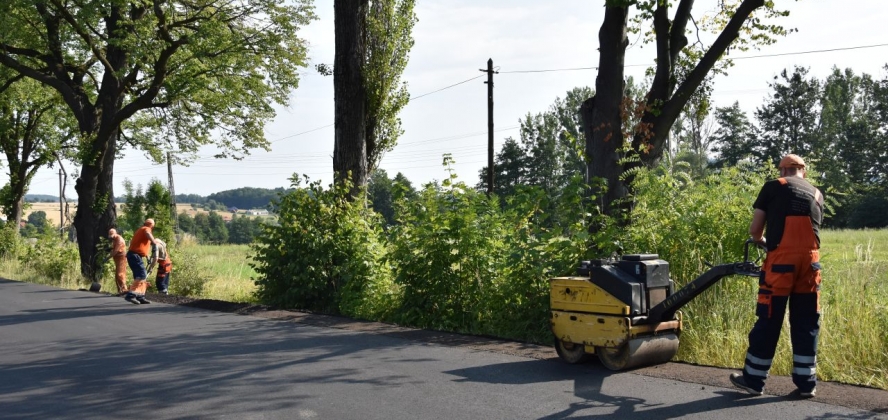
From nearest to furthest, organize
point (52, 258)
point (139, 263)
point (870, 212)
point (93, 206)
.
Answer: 1. point (139, 263)
2. point (93, 206)
3. point (52, 258)
4. point (870, 212)

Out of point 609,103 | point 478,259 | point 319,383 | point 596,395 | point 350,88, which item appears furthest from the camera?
point 350,88

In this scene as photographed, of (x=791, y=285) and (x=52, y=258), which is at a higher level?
(x=791, y=285)

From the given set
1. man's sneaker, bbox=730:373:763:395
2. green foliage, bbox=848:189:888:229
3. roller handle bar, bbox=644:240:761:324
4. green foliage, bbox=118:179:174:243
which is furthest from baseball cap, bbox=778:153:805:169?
green foliage, bbox=848:189:888:229

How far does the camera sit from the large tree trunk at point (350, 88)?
1691 cm

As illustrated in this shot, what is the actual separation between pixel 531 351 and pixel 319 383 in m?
2.66

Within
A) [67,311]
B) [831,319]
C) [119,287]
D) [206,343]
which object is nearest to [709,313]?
[831,319]

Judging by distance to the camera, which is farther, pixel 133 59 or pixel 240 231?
pixel 240 231

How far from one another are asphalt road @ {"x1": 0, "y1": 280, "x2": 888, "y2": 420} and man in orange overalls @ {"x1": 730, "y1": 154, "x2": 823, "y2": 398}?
0.27m

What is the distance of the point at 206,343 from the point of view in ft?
33.5

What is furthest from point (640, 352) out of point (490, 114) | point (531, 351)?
point (490, 114)

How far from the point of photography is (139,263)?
18609mm

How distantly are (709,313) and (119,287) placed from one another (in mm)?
16006

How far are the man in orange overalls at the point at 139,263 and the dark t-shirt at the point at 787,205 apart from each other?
13602mm

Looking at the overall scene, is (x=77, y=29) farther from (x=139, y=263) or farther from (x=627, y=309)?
(x=627, y=309)
